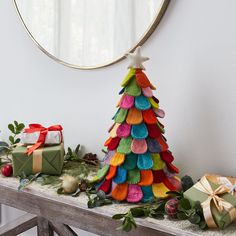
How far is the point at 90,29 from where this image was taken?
880mm

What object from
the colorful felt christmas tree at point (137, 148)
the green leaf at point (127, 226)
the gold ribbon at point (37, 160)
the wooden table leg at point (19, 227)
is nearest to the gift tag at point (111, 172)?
the colorful felt christmas tree at point (137, 148)

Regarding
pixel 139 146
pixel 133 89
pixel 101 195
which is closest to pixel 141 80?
pixel 133 89

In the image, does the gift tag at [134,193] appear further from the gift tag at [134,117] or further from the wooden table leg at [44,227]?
the wooden table leg at [44,227]

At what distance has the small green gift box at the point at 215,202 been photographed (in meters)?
0.56

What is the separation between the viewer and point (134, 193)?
25.9 inches

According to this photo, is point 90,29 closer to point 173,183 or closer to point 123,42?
point 123,42

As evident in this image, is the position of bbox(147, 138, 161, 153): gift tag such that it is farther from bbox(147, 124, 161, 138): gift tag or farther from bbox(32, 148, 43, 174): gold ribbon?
bbox(32, 148, 43, 174): gold ribbon

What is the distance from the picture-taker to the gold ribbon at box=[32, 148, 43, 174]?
82 cm

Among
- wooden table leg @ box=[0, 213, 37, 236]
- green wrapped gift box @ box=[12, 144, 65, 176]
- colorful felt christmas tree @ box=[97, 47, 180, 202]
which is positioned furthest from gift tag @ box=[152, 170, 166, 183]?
Answer: wooden table leg @ box=[0, 213, 37, 236]

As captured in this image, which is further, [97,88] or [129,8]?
[97,88]

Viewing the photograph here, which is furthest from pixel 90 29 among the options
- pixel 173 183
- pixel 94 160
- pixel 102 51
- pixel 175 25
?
pixel 173 183

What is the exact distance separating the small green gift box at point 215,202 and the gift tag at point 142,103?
0.58 feet

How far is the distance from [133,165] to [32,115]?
52cm

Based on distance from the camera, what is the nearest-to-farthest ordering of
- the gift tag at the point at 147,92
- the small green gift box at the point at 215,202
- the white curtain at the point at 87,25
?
1. the small green gift box at the point at 215,202
2. the gift tag at the point at 147,92
3. the white curtain at the point at 87,25
